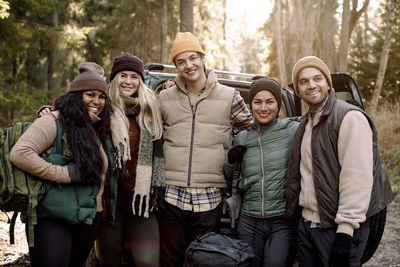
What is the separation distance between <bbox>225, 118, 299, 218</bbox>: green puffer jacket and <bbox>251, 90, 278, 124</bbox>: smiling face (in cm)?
6

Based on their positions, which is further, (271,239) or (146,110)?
(146,110)

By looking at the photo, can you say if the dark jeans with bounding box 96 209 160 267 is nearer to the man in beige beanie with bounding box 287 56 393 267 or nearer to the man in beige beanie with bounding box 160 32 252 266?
the man in beige beanie with bounding box 160 32 252 266

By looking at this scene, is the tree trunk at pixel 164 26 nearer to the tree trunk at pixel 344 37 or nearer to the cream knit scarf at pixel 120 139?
the tree trunk at pixel 344 37

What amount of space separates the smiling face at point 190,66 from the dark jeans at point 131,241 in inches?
49.7

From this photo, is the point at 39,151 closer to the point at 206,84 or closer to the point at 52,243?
the point at 52,243

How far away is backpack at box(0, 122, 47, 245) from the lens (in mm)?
2490

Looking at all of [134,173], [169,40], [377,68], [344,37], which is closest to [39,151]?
[134,173]

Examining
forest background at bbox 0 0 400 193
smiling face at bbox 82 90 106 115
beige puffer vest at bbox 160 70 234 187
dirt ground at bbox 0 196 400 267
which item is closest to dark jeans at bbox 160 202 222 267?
beige puffer vest at bbox 160 70 234 187

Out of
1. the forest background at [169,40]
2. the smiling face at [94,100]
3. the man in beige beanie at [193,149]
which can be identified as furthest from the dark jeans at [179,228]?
the forest background at [169,40]

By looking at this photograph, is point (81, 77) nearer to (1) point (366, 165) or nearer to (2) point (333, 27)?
(1) point (366, 165)

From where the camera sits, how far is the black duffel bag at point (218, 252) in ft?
8.57

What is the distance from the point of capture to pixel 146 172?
3.06 m

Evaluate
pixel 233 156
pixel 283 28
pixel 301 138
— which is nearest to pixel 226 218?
pixel 233 156

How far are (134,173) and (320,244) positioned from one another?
1574 millimetres
